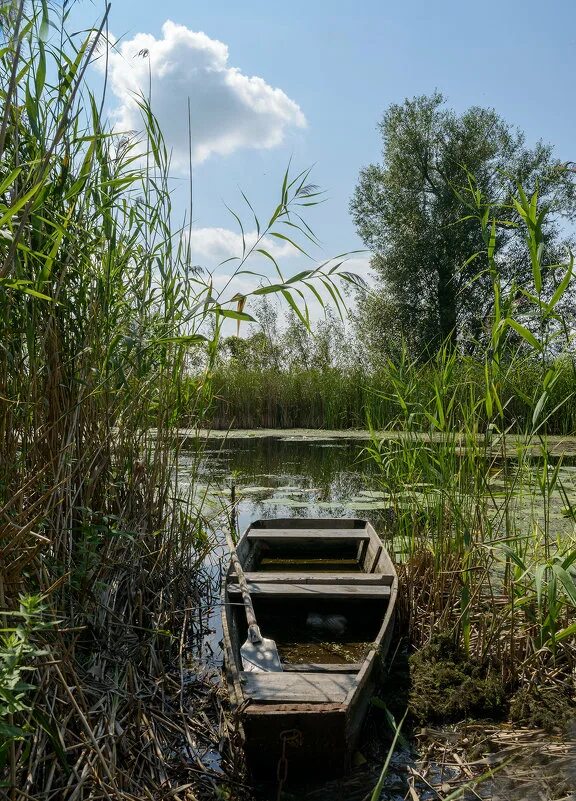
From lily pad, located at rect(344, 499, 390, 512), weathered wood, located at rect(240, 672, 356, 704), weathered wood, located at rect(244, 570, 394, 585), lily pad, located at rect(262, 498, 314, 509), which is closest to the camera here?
weathered wood, located at rect(240, 672, 356, 704)

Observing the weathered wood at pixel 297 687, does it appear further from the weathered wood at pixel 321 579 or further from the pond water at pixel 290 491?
the weathered wood at pixel 321 579

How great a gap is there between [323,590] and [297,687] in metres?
1.04

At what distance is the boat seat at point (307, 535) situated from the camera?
15.3ft

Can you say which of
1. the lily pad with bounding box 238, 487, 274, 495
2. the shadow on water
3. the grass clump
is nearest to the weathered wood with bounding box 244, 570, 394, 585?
the shadow on water

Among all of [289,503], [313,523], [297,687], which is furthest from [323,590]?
[289,503]

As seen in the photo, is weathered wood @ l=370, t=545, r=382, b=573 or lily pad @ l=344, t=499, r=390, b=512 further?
lily pad @ l=344, t=499, r=390, b=512

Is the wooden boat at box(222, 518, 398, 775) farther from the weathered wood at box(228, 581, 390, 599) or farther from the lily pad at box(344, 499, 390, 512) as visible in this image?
the lily pad at box(344, 499, 390, 512)

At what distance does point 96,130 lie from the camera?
2.53m

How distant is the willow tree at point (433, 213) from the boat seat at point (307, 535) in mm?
17667

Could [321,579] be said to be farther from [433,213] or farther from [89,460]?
[433,213]

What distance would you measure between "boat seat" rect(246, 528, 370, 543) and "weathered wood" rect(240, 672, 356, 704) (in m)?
2.06

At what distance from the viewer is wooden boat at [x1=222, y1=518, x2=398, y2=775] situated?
Result: 88.1 inches

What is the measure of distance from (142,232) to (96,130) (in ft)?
1.87

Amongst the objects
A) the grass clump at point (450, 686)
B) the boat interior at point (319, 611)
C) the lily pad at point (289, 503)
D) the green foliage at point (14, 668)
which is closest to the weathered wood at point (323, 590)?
the boat interior at point (319, 611)
